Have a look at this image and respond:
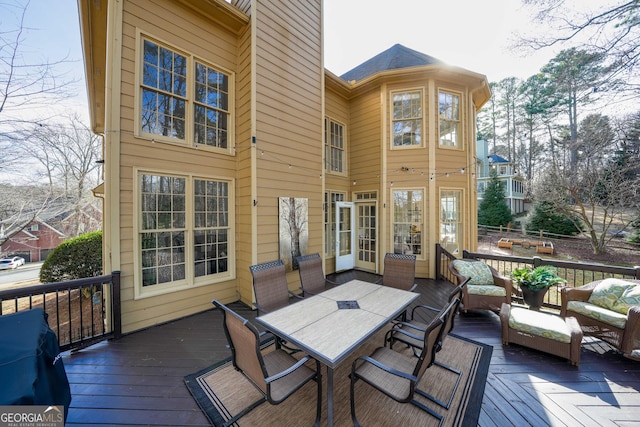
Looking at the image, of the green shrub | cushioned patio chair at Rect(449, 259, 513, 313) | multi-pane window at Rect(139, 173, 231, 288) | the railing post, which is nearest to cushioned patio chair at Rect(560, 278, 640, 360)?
cushioned patio chair at Rect(449, 259, 513, 313)

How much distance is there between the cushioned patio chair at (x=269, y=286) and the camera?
10.1 ft

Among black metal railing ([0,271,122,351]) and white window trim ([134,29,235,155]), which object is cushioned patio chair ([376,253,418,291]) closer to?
white window trim ([134,29,235,155])

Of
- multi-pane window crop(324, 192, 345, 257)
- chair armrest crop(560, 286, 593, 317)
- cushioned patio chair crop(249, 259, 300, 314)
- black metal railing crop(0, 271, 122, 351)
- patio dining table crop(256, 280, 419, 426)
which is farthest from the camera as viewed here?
multi-pane window crop(324, 192, 345, 257)

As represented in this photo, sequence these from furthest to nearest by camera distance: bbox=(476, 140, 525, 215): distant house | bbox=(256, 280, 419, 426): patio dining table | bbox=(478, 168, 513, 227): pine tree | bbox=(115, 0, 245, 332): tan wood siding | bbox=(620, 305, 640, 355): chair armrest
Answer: bbox=(476, 140, 525, 215): distant house
bbox=(478, 168, 513, 227): pine tree
bbox=(115, 0, 245, 332): tan wood siding
bbox=(620, 305, 640, 355): chair armrest
bbox=(256, 280, 419, 426): patio dining table

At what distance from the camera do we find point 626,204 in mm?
9164

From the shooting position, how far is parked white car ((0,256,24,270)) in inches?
511

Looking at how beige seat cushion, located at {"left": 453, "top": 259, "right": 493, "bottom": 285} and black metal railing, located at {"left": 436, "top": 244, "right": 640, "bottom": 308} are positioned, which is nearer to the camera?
black metal railing, located at {"left": 436, "top": 244, "right": 640, "bottom": 308}

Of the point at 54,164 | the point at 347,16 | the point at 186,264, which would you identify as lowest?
the point at 186,264

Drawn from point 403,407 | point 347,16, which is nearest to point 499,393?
point 403,407

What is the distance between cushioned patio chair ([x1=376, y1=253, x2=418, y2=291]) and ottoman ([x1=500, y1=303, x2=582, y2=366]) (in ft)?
3.95

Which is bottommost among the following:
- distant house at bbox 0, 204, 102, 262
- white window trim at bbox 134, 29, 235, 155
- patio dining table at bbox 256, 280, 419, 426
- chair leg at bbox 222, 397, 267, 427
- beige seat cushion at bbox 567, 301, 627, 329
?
chair leg at bbox 222, 397, 267, 427

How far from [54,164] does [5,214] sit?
2.27 metres

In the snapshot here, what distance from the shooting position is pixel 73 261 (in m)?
5.43

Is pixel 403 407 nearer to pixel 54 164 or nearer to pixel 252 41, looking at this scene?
pixel 252 41
